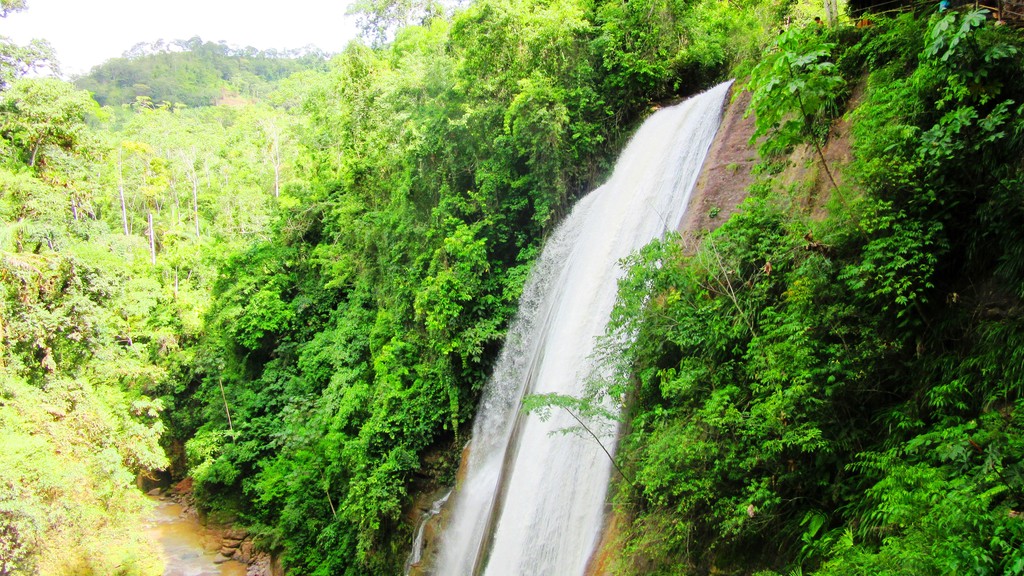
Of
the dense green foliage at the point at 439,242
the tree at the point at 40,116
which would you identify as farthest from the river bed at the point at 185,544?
the tree at the point at 40,116

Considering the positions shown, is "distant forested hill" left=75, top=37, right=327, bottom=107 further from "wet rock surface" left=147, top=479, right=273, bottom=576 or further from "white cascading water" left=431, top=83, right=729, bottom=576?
"white cascading water" left=431, top=83, right=729, bottom=576

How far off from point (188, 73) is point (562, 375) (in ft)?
365

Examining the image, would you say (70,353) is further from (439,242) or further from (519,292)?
(519,292)

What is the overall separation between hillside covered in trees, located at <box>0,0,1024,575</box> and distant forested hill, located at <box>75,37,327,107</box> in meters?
76.5

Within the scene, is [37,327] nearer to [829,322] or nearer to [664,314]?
[664,314]

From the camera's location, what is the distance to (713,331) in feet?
20.0

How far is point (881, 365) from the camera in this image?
482 cm

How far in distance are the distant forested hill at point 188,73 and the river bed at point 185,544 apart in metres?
84.7

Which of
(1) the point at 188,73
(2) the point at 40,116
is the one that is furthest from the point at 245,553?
(1) the point at 188,73

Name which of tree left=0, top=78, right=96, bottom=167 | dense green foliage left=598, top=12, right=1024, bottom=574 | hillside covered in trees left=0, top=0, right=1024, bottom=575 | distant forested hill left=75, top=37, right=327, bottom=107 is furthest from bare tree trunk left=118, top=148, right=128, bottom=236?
distant forested hill left=75, top=37, right=327, bottom=107

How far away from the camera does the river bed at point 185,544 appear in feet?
54.7

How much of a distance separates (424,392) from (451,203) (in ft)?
14.2

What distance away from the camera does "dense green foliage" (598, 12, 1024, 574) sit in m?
3.88

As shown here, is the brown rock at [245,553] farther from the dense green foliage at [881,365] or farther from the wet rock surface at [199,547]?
the dense green foliage at [881,365]
